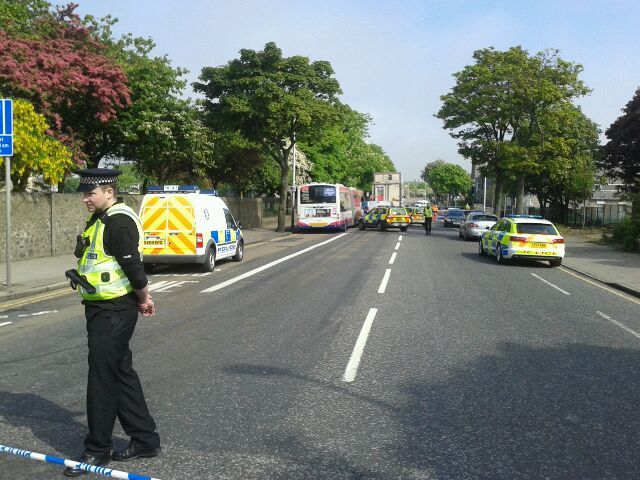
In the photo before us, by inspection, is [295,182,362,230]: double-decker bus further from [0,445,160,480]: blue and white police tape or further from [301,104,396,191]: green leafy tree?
[0,445,160,480]: blue and white police tape

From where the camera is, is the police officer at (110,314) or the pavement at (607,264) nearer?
the police officer at (110,314)

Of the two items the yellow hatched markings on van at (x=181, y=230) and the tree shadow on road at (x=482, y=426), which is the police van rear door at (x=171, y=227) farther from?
the tree shadow on road at (x=482, y=426)

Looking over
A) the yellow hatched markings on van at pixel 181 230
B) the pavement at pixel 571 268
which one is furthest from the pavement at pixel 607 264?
the yellow hatched markings on van at pixel 181 230

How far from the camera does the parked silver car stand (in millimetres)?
28967

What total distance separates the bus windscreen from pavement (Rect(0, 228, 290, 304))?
20.6 metres

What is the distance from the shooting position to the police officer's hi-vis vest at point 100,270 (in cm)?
381

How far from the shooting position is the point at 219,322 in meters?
8.64

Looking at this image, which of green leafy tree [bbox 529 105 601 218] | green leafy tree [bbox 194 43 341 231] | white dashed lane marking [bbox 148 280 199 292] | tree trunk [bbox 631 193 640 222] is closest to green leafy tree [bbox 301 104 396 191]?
green leafy tree [bbox 194 43 341 231]

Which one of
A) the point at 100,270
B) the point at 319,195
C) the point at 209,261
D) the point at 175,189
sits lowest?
the point at 209,261

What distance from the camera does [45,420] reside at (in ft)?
15.2

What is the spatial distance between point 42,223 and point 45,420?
1480cm

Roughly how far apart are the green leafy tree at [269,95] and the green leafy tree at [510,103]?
8.25 meters

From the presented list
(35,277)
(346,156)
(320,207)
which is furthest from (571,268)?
(346,156)

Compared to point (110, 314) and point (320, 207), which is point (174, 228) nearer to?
point (110, 314)
